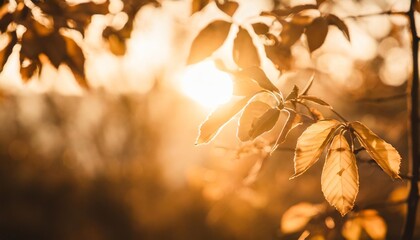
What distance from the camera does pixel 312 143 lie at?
0.83 metres

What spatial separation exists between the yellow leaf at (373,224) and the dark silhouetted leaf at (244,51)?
684 mm

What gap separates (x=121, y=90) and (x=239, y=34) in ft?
26.9

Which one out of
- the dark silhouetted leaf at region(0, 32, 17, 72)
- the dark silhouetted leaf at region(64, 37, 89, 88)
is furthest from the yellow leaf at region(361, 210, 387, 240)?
the dark silhouetted leaf at region(0, 32, 17, 72)

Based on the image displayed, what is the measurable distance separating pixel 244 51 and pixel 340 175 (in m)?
0.42

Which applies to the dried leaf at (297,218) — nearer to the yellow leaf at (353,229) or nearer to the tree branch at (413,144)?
the yellow leaf at (353,229)

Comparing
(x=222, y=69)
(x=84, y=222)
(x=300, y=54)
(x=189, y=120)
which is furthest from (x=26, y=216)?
(x=222, y=69)

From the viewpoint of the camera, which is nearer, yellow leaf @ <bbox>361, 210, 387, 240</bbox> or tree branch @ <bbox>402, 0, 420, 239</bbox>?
tree branch @ <bbox>402, 0, 420, 239</bbox>

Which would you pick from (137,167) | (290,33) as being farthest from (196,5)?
(137,167)

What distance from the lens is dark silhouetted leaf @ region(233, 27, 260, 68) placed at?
3.54ft

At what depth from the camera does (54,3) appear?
1.01m

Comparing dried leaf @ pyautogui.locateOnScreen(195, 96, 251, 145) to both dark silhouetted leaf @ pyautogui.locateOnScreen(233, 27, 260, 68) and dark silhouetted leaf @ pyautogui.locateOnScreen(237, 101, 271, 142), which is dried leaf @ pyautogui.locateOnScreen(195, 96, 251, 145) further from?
dark silhouetted leaf @ pyautogui.locateOnScreen(233, 27, 260, 68)

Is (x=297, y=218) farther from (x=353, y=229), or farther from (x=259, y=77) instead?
(x=259, y=77)

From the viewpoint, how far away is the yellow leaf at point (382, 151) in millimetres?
804

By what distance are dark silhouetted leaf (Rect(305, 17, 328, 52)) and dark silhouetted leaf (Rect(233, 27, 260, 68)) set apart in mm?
149
